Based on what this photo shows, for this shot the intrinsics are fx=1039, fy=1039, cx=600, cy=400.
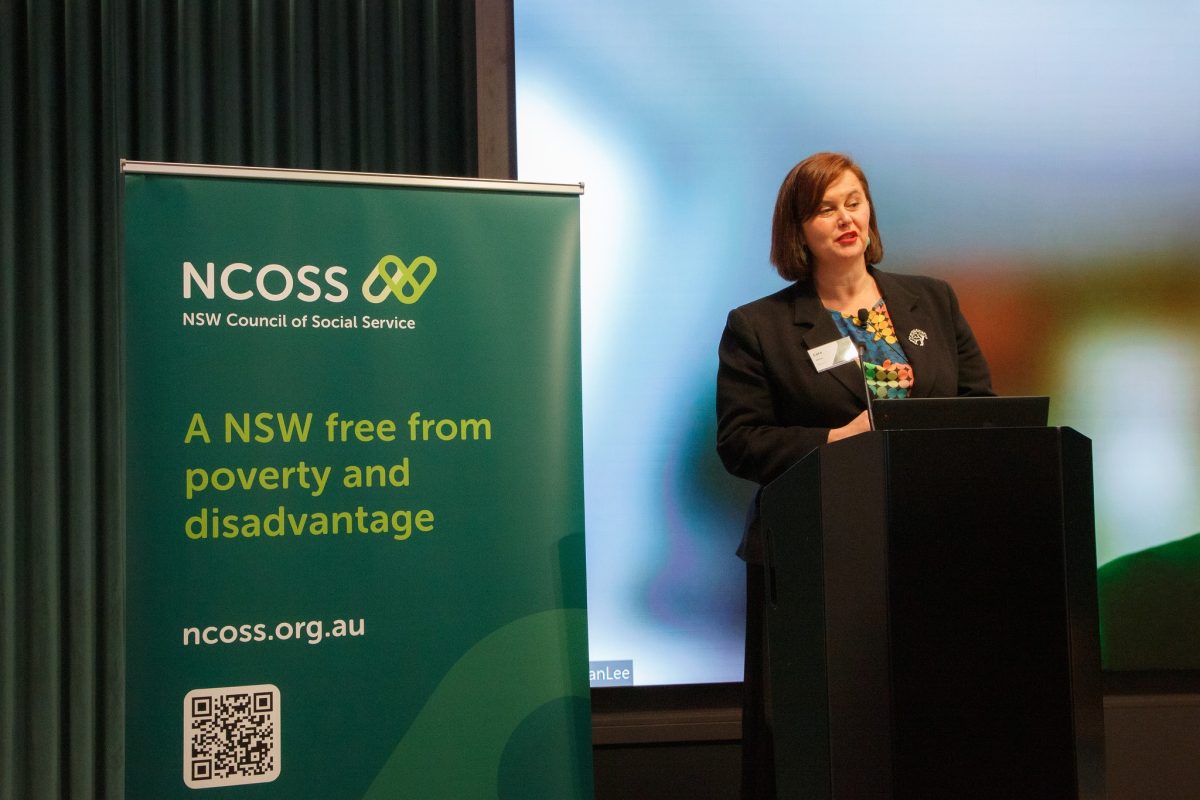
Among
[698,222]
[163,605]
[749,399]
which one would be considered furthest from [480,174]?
[163,605]

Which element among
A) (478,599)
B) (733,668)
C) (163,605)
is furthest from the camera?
(733,668)

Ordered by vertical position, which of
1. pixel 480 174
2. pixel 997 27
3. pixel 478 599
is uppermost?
pixel 997 27

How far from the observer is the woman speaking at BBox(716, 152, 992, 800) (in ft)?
6.82

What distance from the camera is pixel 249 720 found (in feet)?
5.71

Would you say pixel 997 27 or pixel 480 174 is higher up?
pixel 997 27

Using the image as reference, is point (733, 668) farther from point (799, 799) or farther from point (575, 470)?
point (799, 799)

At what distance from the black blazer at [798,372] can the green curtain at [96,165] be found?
3.73 ft

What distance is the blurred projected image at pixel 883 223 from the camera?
8.55ft

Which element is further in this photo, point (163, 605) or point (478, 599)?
point (478, 599)

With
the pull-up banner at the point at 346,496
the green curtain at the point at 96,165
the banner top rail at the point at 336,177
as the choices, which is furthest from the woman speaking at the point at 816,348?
the green curtain at the point at 96,165

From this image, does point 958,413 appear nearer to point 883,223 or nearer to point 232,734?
point 232,734

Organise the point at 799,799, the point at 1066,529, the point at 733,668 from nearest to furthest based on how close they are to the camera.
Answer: the point at 1066,529, the point at 799,799, the point at 733,668

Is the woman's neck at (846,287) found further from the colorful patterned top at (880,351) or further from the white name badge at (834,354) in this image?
the white name badge at (834,354)

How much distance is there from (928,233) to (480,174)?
1.16 m
